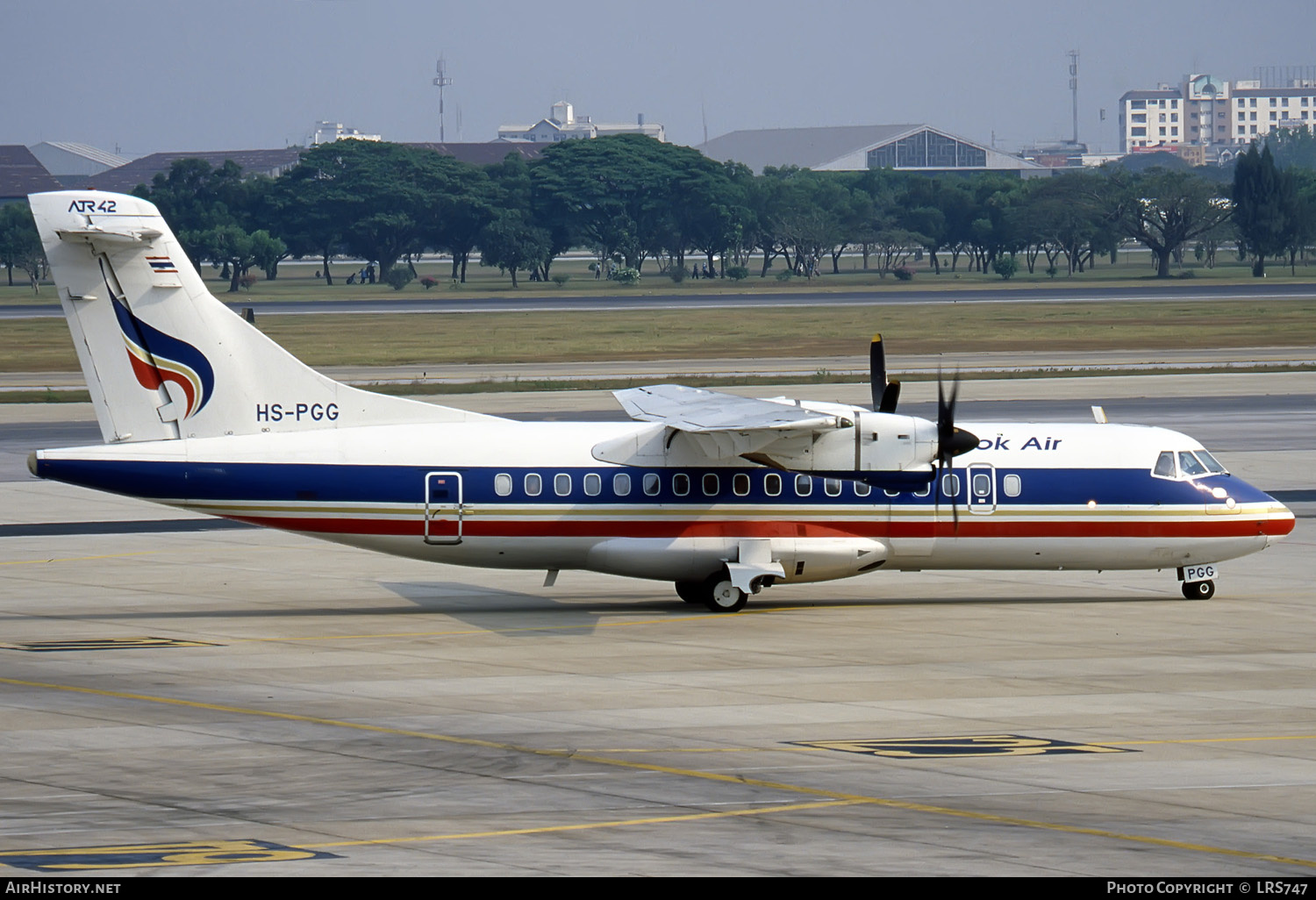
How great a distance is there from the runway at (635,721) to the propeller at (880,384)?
3714 mm

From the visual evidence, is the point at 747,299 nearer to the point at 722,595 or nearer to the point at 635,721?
the point at 722,595

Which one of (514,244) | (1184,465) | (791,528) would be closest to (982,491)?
(791,528)

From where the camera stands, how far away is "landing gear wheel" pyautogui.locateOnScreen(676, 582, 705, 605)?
2856 cm

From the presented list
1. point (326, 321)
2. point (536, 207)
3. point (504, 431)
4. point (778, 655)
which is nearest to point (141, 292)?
point (504, 431)

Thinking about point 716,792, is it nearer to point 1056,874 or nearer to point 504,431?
point 1056,874

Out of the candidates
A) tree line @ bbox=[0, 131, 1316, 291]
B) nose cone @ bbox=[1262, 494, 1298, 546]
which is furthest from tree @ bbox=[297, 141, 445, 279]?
nose cone @ bbox=[1262, 494, 1298, 546]

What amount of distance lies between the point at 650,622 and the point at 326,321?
89.8 meters

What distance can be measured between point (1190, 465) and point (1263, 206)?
162m

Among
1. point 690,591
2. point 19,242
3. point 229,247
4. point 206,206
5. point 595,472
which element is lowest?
point 690,591

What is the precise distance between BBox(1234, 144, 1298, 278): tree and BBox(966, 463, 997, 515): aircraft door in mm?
158643

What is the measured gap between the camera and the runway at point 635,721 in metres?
14.4

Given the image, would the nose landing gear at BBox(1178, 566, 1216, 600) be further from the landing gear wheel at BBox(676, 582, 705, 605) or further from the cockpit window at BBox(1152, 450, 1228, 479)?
the landing gear wheel at BBox(676, 582, 705, 605)

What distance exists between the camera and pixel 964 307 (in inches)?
4717

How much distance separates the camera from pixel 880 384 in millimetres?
28062
